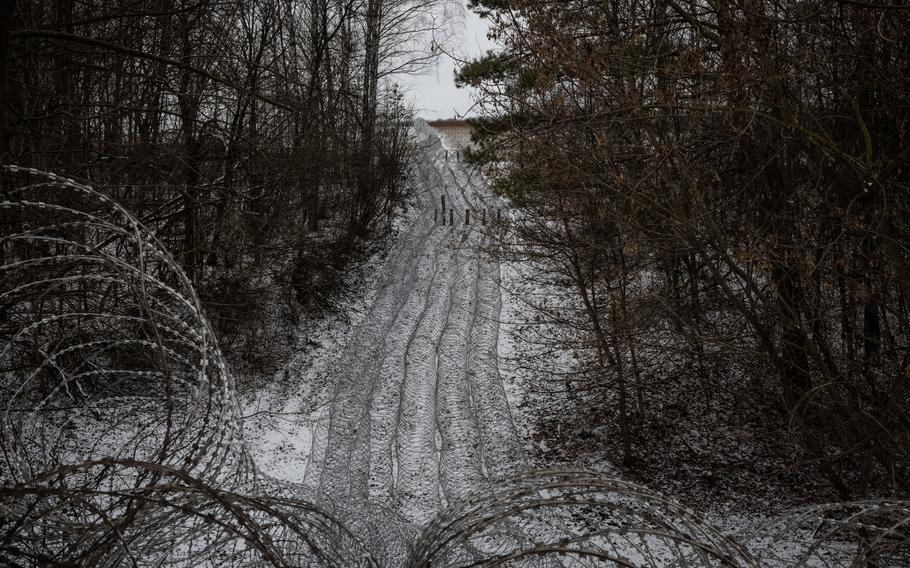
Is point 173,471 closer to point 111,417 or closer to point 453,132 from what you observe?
point 111,417

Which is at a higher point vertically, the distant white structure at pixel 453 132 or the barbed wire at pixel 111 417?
the distant white structure at pixel 453 132

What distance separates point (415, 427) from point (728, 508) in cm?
599

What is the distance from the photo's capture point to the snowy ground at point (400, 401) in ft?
40.4

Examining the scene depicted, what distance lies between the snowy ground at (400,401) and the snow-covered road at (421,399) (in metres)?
0.03

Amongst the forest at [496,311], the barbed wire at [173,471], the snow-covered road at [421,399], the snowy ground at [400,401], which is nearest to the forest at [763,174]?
the forest at [496,311]

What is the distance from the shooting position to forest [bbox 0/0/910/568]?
15.0 ft

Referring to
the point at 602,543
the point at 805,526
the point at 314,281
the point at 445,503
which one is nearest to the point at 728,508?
the point at 805,526

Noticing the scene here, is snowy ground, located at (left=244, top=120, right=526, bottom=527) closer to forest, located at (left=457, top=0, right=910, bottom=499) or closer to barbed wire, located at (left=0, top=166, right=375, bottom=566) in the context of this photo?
barbed wire, located at (left=0, top=166, right=375, bottom=566)

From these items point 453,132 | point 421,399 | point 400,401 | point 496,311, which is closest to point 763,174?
point 421,399

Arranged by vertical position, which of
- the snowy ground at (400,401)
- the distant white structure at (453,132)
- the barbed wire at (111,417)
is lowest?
the snowy ground at (400,401)

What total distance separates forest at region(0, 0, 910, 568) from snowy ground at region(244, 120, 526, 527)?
0.09 metres

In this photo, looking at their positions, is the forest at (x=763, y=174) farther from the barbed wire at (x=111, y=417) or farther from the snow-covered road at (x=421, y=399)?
the barbed wire at (x=111, y=417)

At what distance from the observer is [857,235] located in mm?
8219

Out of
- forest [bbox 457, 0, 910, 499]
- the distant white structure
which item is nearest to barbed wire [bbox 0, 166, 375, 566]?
forest [bbox 457, 0, 910, 499]
